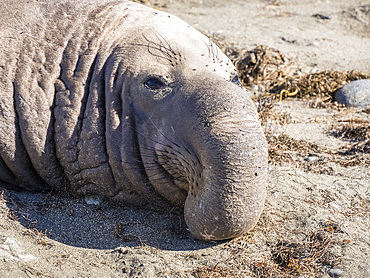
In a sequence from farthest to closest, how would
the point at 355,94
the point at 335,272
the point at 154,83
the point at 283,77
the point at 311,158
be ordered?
1. the point at 283,77
2. the point at 355,94
3. the point at 311,158
4. the point at 154,83
5. the point at 335,272

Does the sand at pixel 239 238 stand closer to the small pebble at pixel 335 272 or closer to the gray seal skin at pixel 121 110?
the small pebble at pixel 335 272

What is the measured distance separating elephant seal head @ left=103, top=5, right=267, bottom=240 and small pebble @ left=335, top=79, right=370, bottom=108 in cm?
290

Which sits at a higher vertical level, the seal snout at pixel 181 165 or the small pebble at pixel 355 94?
the seal snout at pixel 181 165

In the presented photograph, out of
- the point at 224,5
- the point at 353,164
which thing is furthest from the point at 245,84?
the point at 224,5

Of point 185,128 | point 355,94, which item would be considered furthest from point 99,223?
point 355,94

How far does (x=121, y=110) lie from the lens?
11.7ft

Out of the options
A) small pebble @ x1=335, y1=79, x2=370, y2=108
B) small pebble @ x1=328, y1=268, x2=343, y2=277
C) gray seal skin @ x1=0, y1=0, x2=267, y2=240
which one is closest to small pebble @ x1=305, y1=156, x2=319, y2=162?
gray seal skin @ x1=0, y1=0, x2=267, y2=240

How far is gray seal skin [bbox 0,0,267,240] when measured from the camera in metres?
3.18

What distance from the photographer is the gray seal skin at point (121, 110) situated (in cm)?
318

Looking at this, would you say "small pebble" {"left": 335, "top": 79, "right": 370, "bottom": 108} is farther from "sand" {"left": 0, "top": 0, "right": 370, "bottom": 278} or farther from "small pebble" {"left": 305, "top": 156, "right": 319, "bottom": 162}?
"small pebble" {"left": 305, "top": 156, "right": 319, "bottom": 162}

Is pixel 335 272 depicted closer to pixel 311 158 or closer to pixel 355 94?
pixel 311 158

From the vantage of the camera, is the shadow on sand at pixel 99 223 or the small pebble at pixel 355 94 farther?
the small pebble at pixel 355 94

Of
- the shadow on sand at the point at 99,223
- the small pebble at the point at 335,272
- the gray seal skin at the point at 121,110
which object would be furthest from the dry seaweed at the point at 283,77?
the small pebble at the point at 335,272

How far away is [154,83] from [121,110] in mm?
318
